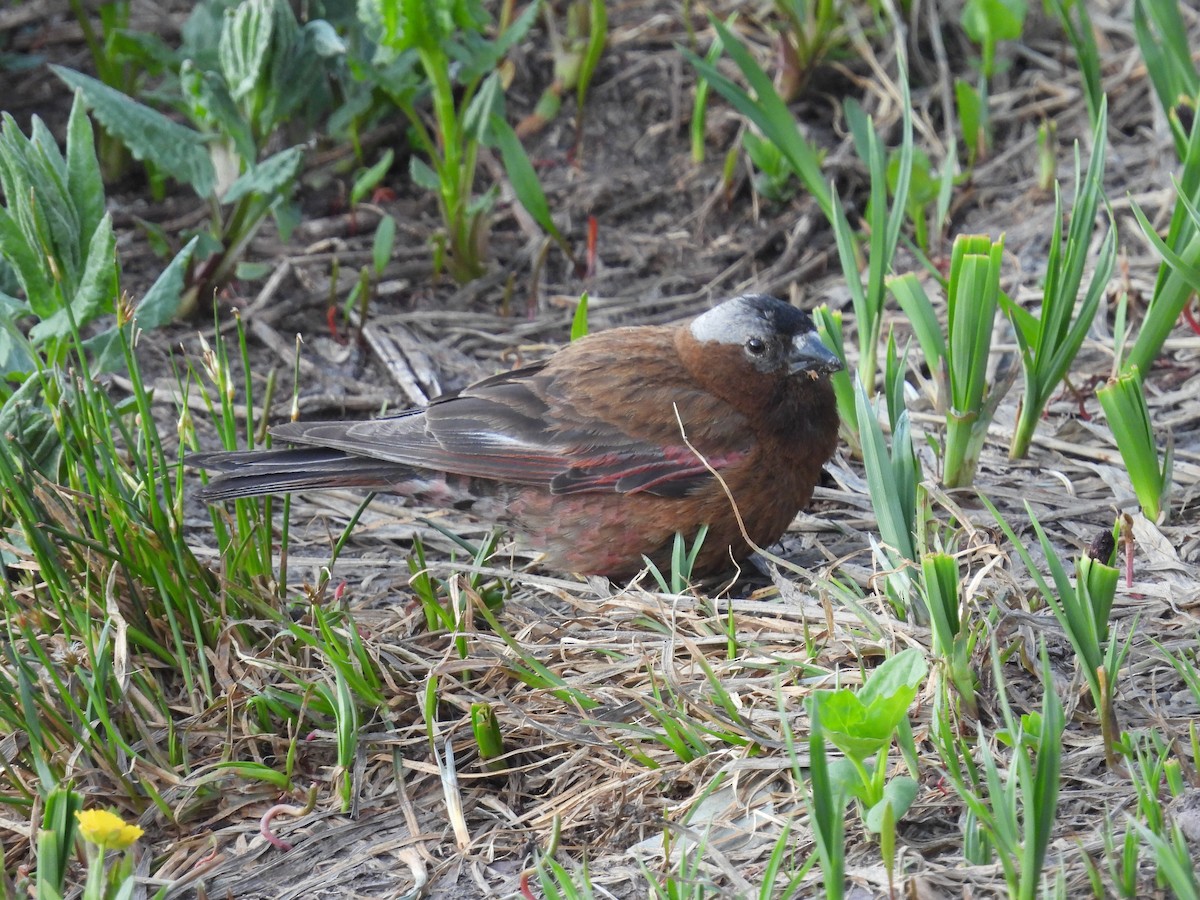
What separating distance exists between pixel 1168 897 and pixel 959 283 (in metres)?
1.81

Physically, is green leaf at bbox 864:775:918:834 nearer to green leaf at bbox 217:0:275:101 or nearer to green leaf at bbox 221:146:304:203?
green leaf at bbox 221:146:304:203

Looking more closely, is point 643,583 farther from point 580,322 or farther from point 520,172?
point 520,172

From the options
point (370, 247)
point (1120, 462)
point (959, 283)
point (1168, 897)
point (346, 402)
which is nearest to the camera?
point (1168, 897)

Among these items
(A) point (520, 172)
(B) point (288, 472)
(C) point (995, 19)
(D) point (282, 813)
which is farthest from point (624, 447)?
(C) point (995, 19)

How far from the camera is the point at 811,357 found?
3920 millimetres

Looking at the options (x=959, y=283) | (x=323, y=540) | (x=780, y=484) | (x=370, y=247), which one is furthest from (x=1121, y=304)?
(x=370, y=247)

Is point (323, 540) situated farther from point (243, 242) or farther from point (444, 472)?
point (243, 242)

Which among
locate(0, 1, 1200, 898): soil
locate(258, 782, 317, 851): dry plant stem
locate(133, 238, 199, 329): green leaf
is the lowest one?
Answer: locate(258, 782, 317, 851): dry plant stem

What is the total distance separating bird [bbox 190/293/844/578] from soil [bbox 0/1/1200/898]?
179 mm

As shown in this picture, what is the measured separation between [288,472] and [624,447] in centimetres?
98

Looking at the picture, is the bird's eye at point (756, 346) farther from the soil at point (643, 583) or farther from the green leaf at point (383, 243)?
the green leaf at point (383, 243)

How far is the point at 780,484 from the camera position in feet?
12.6

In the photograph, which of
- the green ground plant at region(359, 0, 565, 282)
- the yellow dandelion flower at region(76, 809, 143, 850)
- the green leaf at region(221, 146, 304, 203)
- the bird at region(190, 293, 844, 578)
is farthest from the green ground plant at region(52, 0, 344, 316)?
the yellow dandelion flower at region(76, 809, 143, 850)

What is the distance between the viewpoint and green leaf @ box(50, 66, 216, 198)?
4629 millimetres
